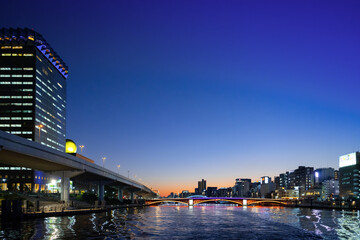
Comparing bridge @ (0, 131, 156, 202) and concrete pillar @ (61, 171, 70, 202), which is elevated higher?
bridge @ (0, 131, 156, 202)

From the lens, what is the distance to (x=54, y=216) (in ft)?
258

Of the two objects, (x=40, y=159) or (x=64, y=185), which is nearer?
(x=40, y=159)

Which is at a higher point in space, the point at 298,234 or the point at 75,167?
the point at 75,167

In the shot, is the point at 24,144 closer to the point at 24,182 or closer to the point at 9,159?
the point at 9,159

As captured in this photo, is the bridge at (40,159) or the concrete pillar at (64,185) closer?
the bridge at (40,159)

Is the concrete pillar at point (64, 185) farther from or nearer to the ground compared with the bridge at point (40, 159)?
nearer to the ground

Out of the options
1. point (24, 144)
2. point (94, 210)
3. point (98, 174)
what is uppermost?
point (24, 144)

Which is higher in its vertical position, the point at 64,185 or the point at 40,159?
the point at 40,159

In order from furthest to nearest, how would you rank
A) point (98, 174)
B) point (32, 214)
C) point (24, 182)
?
point (24, 182) → point (98, 174) → point (32, 214)

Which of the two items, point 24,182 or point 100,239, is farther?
point 24,182

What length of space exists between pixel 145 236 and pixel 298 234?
83.5 feet

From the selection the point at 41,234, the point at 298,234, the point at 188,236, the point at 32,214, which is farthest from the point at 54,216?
the point at 298,234

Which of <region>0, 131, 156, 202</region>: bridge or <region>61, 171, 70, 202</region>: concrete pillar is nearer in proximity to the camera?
<region>0, 131, 156, 202</region>: bridge

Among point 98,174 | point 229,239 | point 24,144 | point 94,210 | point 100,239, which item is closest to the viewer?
point 100,239
